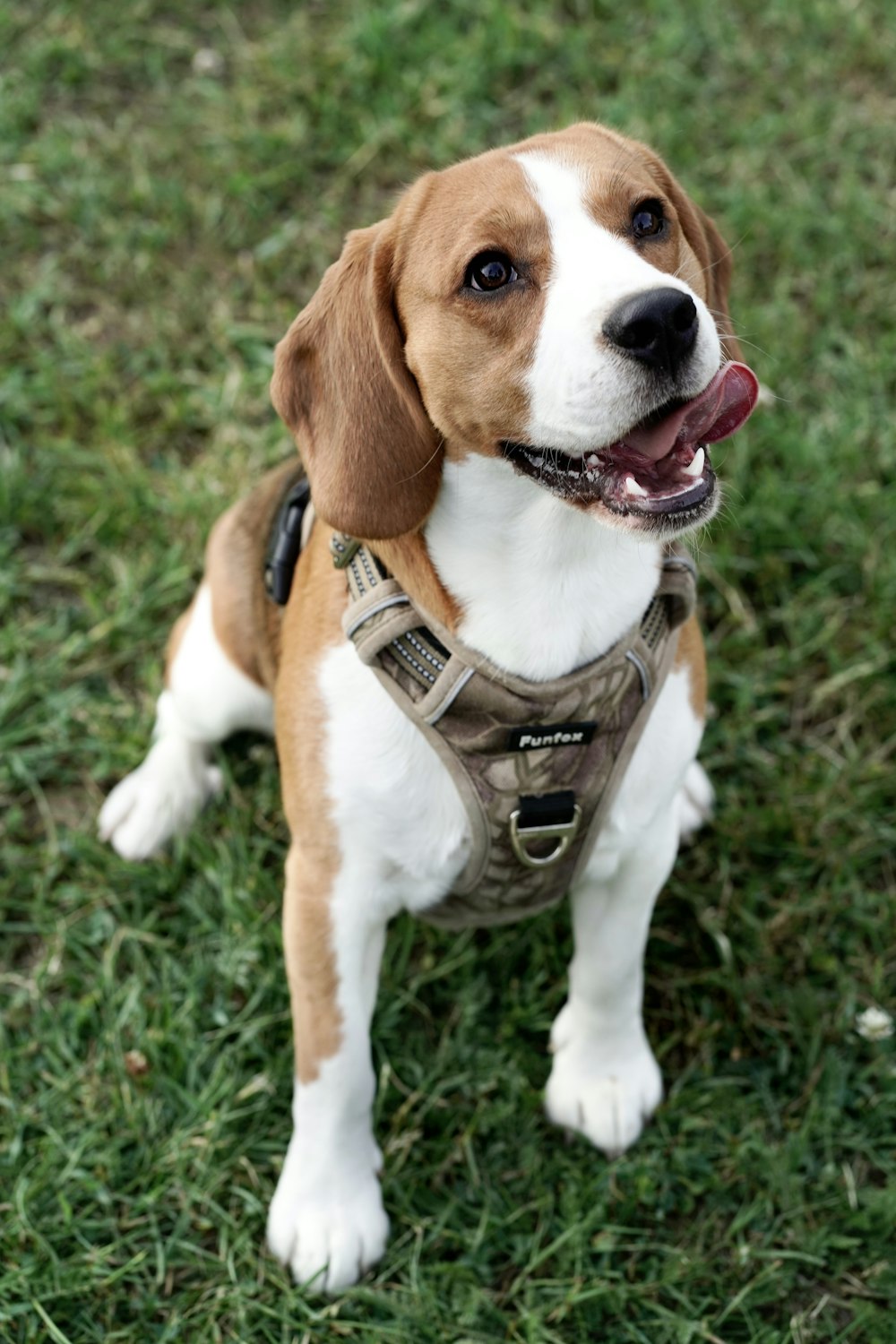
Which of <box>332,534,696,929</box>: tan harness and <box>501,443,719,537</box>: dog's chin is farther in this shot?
<box>332,534,696,929</box>: tan harness

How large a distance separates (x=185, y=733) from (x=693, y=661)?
1.73m

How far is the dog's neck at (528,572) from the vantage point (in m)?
2.91

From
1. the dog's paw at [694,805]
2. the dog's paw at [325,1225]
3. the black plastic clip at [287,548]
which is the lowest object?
the dog's paw at [325,1225]

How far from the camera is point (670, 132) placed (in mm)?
5941

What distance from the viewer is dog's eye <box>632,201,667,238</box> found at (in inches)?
114

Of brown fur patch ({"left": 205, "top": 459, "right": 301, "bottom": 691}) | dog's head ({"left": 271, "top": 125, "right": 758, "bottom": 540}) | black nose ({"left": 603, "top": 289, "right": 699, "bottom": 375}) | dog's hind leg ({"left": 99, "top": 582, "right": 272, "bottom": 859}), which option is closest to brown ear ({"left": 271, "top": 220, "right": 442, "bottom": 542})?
dog's head ({"left": 271, "top": 125, "right": 758, "bottom": 540})

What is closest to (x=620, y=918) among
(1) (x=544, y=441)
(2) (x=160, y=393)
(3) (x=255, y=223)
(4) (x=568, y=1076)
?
(4) (x=568, y=1076)

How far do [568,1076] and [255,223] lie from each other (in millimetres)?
3745

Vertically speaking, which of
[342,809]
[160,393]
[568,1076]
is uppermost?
[342,809]

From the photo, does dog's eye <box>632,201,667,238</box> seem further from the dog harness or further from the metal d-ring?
the metal d-ring

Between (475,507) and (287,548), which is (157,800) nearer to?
(287,548)

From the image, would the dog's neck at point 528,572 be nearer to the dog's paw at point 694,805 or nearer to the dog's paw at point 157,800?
the dog's paw at point 694,805

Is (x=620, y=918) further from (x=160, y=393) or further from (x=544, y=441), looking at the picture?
(x=160, y=393)

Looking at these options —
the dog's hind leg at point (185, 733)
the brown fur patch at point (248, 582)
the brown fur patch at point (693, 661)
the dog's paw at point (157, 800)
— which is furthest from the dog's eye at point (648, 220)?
the dog's paw at point (157, 800)
